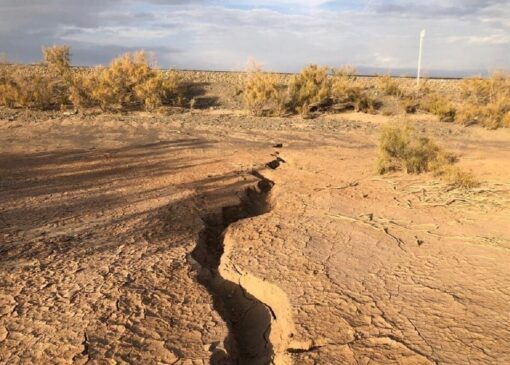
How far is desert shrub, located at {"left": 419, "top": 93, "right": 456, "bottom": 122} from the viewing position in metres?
20.4

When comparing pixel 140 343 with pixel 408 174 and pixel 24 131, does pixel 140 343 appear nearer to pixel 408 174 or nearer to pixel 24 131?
pixel 408 174

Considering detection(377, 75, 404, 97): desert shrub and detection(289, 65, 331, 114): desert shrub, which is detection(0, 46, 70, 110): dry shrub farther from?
detection(377, 75, 404, 97): desert shrub

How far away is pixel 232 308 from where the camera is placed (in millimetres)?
4859

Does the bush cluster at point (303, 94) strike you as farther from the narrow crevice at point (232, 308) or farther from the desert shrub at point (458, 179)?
the narrow crevice at point (232, 308)

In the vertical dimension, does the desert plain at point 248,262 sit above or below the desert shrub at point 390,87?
below

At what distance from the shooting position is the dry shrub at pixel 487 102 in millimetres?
19328

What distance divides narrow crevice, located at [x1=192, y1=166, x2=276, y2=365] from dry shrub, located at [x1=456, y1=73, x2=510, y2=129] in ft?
49.4

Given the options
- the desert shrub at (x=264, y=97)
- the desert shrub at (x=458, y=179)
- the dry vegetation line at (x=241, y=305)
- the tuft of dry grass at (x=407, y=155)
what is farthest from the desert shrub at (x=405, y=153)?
the desert shrub at (x=264, y=97)

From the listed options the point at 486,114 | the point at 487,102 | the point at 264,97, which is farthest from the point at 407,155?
the point at 487,102

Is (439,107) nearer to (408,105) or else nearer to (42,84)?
(408,105)

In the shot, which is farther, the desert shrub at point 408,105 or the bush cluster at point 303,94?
the desert shrub at point 408,105

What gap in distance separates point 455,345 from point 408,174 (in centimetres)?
628

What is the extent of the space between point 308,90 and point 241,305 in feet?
60.1

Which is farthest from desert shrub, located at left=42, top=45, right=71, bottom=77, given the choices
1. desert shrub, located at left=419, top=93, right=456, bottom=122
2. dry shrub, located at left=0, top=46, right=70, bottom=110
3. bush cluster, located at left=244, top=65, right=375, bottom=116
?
desert shrub, located at left=419, top=93, right=456, bottom=122
